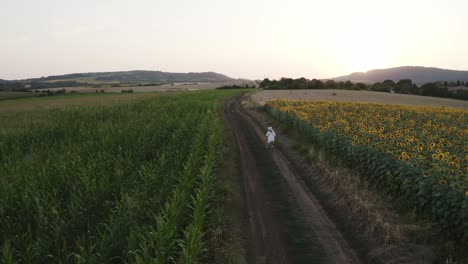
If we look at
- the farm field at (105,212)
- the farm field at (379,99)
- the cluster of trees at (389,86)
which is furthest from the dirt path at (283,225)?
the cluster of trees at (389,86)

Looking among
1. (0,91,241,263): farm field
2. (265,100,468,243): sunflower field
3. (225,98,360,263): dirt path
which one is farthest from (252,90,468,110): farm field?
(0,91,241,263): farm field

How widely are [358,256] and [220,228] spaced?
11.0ft

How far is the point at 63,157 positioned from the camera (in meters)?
12.1

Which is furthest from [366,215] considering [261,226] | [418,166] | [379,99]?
[379,99]

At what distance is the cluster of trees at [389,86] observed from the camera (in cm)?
7638

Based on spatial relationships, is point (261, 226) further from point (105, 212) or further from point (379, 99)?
point (379, 99)

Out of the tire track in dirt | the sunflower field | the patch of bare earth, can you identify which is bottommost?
the tire track in dirt

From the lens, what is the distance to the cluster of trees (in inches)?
3007

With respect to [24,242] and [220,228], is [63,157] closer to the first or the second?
[24,242]

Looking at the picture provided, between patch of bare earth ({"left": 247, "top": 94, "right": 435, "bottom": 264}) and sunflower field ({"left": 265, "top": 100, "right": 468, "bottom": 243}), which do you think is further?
patch of bare earth ({"left": 247, "top": 94, "right": 435, "bottom": 264})

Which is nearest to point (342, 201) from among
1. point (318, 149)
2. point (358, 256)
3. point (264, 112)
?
point (358, 256)

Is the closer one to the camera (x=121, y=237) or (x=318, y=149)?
(x=121, y=237)

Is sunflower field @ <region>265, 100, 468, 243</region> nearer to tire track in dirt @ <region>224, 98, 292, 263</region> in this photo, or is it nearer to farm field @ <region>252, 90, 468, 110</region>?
tire track in dirt @ <region>224, 98, 292, 263</region>

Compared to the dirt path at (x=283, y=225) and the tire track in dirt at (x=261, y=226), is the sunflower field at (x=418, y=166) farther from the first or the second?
the tire track in dirt at (x=261, y=226)
